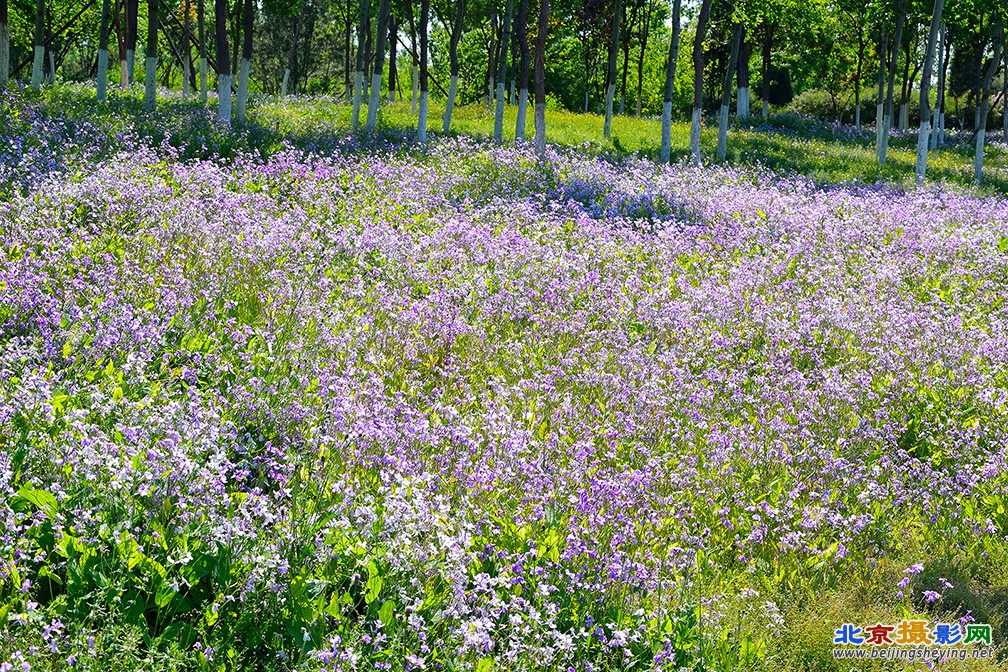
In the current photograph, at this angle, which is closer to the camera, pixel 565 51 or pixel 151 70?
pixel 151 70

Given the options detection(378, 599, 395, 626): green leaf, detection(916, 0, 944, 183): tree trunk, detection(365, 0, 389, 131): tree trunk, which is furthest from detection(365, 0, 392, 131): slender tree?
detection(378, 599, 395, 626): green leaf

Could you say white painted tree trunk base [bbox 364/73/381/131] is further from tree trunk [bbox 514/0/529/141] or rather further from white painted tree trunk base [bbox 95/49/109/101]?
white painted tree trunk base [bbox 95/49/109/101]

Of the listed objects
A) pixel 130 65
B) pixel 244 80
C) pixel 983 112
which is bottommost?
pixel 244 80

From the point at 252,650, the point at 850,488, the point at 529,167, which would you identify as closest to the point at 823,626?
the point at 850,488

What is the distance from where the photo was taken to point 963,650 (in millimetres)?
5043

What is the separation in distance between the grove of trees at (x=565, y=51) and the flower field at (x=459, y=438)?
39.7ft

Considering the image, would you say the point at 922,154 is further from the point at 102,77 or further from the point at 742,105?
the point at 102,77

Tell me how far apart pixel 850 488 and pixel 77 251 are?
6.65 meters

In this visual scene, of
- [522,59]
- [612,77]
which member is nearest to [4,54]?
[522,59]

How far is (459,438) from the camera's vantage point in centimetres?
604

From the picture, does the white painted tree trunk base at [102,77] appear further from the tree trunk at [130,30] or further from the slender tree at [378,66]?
the slender tree at [378,66]

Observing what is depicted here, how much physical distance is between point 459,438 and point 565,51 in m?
54.9

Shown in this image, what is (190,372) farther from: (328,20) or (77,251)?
(328,20)

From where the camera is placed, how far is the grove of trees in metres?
24.9
